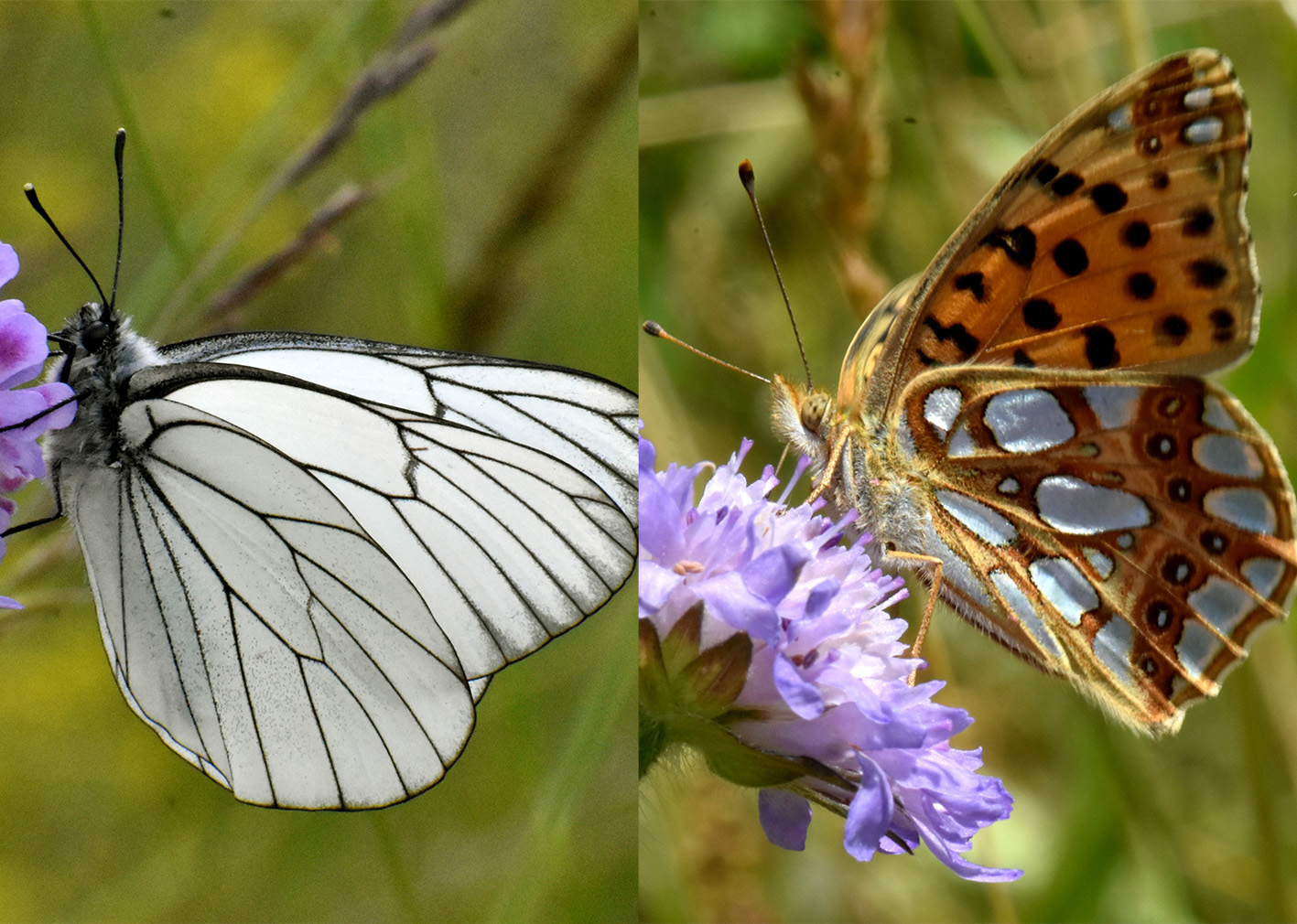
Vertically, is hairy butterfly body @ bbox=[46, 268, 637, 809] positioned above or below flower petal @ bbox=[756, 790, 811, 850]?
above

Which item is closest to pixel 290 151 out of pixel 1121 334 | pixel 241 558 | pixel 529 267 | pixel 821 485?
pixel 529 267

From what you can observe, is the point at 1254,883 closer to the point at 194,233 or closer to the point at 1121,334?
the point at 1121,334

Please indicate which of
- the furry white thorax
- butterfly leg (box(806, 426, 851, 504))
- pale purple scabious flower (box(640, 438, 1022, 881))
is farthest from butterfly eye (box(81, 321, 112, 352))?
butterfly leg (box(806, 426, 851, 504))

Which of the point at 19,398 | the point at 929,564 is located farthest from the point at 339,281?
the point at 929,564

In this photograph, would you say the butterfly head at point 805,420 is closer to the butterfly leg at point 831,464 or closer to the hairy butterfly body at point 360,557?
the butterfly leg at point 831,464

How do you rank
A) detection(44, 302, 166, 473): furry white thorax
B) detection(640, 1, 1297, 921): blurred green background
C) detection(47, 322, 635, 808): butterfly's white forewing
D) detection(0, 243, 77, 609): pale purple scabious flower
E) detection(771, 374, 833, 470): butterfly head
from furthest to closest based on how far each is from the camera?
detection(640, 1, 1297, 921): blurred green background → detection(771, 374, 833, 470): butterfly head → detection(47, 322, 635, 808): butterfly's white forewing → detection(44, 302, 166, 473): furry white thorax → detection(0, 243, 77, 609): pale purple scabious flower

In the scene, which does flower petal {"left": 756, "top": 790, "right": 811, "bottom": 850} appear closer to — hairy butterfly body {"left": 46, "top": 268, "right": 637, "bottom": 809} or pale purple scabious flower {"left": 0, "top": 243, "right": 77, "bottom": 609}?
hairy butterfly body {"left": 46, "top": 268, "right": 637, "bottom": 809}
